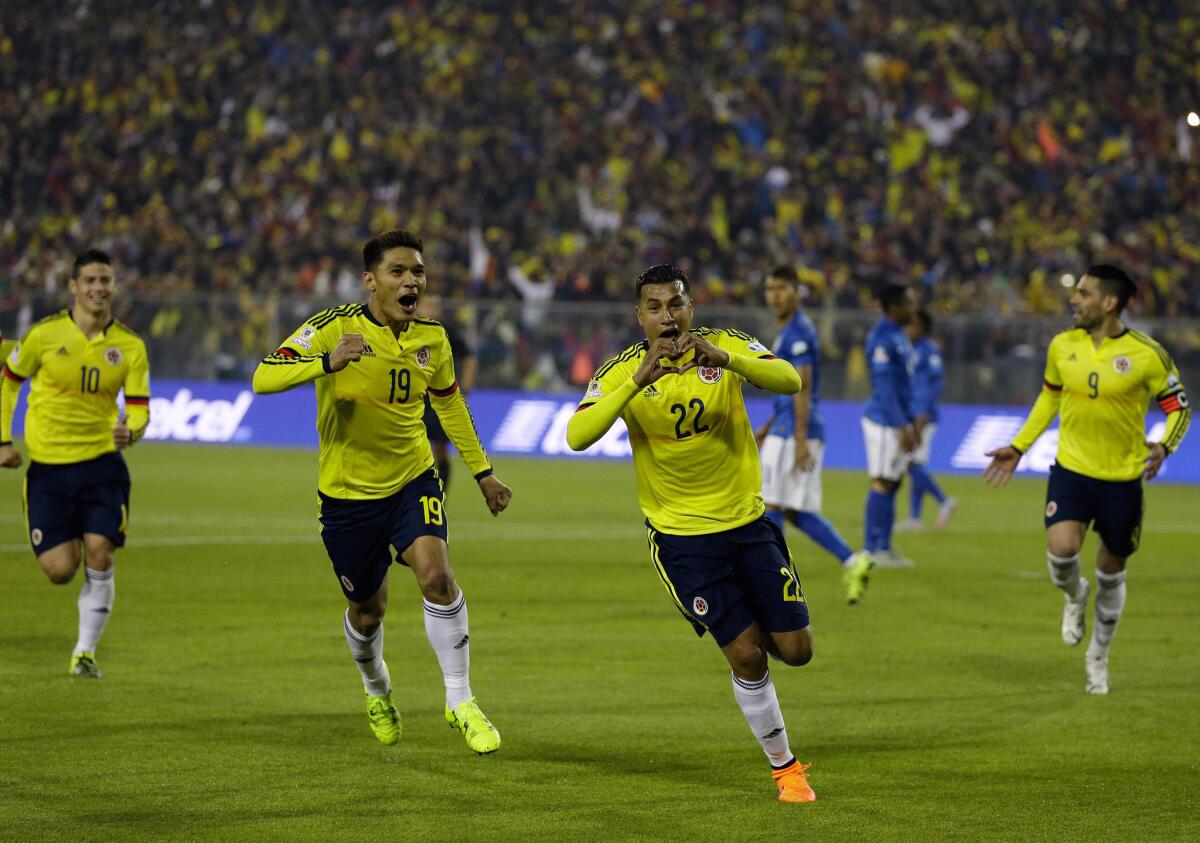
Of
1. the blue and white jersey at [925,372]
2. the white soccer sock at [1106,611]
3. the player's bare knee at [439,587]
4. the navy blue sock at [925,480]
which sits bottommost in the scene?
the navy blue sock at [925,480]

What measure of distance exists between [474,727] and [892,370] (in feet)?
26.3

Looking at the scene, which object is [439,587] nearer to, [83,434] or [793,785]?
[793,785]

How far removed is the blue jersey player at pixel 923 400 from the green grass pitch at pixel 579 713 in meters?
2.35

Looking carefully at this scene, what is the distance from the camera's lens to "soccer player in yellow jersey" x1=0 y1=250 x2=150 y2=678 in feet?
30.6

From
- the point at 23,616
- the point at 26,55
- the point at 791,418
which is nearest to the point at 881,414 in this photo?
the point at 791,418

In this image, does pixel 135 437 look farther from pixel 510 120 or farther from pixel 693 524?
pixel 510 120

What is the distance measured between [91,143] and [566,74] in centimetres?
971

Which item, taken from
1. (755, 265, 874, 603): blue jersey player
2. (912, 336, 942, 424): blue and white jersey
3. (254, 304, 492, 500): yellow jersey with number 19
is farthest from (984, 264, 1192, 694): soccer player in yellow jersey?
(912, 336, 942, 424): blue and white jersey

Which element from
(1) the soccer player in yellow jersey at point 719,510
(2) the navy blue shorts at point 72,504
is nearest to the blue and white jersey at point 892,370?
(2) the navy blue shorts at point 72,504

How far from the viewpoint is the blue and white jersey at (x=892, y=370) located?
1455 cm

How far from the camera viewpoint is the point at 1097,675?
9.39 metres

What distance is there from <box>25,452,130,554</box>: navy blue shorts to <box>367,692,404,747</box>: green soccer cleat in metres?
2.22

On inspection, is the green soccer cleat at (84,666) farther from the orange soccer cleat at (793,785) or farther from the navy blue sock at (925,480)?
the navy blue sock at (925,480)

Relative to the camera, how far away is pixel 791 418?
42.4 ft
